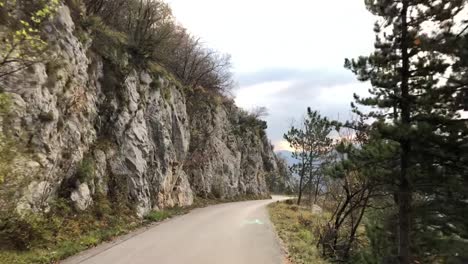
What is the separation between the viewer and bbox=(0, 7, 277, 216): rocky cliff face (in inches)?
439

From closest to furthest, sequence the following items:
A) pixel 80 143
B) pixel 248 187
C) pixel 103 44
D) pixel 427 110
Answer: pixel 427 110 → pixel 80 143 → pixel 103 44 → pixel 248 187

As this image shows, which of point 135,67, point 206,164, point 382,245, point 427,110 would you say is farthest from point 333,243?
point 206,164

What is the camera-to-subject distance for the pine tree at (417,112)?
10781mm

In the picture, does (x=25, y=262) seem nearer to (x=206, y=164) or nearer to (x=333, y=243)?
(x=333, y=243)

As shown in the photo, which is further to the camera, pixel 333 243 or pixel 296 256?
pixel 333 243

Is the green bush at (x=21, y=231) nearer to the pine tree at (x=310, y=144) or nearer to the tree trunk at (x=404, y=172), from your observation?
the tree trunk at (x=404, y=172)

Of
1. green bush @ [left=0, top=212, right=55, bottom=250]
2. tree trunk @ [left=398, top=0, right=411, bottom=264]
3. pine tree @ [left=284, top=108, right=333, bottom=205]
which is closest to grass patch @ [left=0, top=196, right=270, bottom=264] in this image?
green bush @ [left=0, top=212, right=55, bottom=250]

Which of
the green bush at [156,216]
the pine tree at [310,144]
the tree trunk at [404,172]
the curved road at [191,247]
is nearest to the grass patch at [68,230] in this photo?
the curved road at [191,247]

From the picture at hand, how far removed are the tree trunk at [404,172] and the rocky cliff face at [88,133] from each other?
10462mm

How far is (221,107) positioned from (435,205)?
35.2 metres

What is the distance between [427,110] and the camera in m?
11.3

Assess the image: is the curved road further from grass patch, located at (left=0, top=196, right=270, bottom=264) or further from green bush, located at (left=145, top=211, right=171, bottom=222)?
green bush, located at (left=145, top=211, right=171, bottom=222)

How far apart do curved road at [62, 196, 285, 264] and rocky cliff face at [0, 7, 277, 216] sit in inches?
97.1

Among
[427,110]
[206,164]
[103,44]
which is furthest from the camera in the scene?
A: [206,164]
